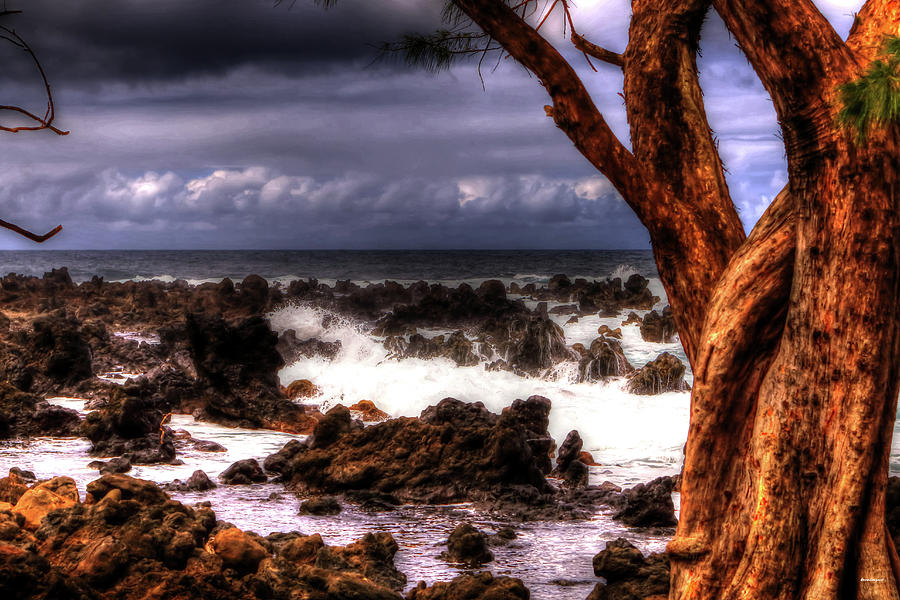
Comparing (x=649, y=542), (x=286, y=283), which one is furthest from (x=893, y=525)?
(x=286, y=283)

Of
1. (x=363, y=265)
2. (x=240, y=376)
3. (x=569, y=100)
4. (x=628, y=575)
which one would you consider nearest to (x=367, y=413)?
(x=240, y=376)

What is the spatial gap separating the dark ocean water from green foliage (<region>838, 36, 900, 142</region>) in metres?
39.1

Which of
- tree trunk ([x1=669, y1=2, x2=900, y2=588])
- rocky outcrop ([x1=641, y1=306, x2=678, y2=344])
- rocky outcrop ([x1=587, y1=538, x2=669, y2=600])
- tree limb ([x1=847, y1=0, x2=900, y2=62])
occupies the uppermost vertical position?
tree limb ([x1=847, y1=0, x2=900, y2=62])

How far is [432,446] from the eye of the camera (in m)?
7.48

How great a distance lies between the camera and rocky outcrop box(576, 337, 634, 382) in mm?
15688

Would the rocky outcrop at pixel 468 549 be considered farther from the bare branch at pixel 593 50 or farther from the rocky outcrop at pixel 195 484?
the bare branch at pixel 593 50

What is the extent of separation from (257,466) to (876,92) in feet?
21.8

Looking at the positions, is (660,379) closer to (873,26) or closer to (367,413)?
(367,413)

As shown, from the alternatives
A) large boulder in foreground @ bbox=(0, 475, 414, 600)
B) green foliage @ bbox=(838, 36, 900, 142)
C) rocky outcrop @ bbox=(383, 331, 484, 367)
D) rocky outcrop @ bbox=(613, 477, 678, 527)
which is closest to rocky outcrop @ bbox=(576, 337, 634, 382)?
rocky outcrop @ bbox=(383, 331, 484, 367)

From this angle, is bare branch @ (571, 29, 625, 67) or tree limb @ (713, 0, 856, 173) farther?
bare branch @ (571, 29, 625, 67)

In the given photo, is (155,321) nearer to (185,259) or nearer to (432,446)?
(432,446)

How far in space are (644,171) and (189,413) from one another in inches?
345

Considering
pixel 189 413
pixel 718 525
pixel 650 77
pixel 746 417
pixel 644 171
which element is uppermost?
pixel 650 77

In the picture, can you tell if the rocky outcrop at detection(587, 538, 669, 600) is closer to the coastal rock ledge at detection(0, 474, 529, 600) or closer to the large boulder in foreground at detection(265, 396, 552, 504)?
the coastal rock ledge at detection(0, 474, 529, 600)
